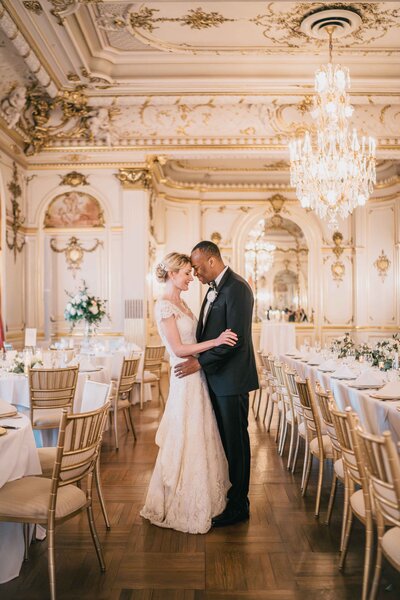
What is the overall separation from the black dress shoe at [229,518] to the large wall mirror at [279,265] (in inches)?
392

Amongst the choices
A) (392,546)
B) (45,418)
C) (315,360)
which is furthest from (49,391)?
(392,546)

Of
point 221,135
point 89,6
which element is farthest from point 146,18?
point 221,135

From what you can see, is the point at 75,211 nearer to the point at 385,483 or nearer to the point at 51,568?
the point at 51,568

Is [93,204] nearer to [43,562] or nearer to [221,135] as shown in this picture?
[221,135]

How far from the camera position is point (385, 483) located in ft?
7.16

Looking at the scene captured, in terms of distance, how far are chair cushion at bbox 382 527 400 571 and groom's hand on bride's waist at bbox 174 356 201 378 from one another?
1.51m

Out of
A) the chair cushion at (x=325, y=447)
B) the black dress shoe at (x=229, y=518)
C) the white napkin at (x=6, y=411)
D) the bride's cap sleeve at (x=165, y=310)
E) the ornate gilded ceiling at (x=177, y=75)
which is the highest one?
the ornate gilded ceiling at (x=177, y=75)

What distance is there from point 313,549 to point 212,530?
658mm

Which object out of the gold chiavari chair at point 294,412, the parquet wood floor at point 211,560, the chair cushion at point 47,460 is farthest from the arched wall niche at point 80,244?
the chair cushion at point 47,460

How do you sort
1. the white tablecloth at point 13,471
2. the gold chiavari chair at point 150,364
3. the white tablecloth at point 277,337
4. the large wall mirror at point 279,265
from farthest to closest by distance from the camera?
the large wall mirror at point 279,265
the white tablecloth at point 277,337
the gold chiavari chair at point 150,364
the white tablecloth at point 13,471

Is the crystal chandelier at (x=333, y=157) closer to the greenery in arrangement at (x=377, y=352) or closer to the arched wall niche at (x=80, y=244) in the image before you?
the greenery in arrangement at (x=377, y=352)

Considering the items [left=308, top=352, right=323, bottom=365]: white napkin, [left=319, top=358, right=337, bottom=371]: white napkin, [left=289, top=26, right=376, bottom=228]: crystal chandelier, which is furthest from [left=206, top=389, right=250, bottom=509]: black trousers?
[left=289, top=26, right=376, bottom=228]: crystal chandelier

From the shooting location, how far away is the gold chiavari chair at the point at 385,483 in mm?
2100

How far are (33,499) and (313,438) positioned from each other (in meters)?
2.41
